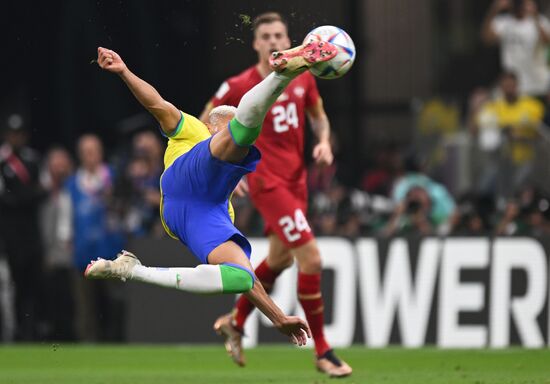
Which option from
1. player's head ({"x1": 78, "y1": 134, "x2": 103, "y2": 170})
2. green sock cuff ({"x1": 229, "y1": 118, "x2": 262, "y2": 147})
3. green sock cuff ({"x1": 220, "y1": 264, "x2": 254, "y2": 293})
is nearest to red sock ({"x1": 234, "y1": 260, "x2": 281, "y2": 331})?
green sock cuff ({"x1": 220, "y1": 264, "x2": 254, "y2": 293})

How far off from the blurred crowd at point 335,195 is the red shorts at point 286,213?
3.58 meters

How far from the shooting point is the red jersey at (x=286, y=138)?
12.4 meters

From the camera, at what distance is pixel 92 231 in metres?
17.4

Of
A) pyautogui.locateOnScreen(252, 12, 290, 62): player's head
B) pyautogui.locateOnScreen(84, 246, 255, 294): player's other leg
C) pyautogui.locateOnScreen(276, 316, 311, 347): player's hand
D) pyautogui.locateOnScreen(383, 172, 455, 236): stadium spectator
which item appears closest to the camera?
pyautogui.locateOnScreen(84, 246, 255, 294): player's other leg

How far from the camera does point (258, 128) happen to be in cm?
950

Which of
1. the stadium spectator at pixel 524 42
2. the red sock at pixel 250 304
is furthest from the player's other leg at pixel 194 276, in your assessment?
the stadium spectator at pixel 524 42

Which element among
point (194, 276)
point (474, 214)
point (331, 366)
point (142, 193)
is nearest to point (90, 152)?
point (142, 193)

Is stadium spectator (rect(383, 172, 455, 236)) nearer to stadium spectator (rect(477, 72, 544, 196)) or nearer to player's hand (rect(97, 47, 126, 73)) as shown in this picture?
stadium spectator (rect(477, 72, 544, 196))

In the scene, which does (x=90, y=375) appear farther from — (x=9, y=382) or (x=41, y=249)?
(x=41, y=249)

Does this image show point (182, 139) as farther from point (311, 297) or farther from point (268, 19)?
point (311, 297)

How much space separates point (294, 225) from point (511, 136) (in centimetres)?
535

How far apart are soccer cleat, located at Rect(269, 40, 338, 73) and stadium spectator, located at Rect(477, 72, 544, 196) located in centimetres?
771

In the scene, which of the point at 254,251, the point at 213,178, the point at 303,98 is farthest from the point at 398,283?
the point at 213,178

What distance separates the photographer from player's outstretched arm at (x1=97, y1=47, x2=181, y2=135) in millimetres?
10039
